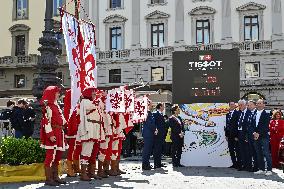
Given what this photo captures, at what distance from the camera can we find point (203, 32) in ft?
109

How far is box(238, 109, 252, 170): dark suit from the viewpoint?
1125cm

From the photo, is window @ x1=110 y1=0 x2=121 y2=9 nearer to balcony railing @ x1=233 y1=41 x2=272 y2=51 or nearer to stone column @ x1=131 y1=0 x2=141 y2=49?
stone column @ x1=131 y1=0 x2=141 y2=49

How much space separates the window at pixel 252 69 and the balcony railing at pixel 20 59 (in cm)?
1707

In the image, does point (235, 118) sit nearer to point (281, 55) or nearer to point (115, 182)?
point (115, 182)

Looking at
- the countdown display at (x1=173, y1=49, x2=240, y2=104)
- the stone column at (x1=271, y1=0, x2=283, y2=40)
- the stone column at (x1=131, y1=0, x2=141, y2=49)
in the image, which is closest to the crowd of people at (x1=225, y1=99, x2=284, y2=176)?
the countdown display at (x1=173, y1=49, x2=240, y2=104)

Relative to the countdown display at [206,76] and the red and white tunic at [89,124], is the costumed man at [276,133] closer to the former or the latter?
the countdown display at [206,76]

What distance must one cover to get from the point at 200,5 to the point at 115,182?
2613 centimetres

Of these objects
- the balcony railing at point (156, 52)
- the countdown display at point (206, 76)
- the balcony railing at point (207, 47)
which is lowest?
the countdown display at point (206, 76)

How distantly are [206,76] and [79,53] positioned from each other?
4.24 meters

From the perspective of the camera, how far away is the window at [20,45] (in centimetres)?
3869

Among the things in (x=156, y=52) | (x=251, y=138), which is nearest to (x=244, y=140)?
(x=251, y=138)

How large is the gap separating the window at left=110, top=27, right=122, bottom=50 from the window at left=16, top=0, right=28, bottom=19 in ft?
28.1

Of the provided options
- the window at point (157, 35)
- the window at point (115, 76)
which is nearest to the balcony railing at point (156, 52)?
the window at point (157, 35)

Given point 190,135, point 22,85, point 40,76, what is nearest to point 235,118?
point 190,135
